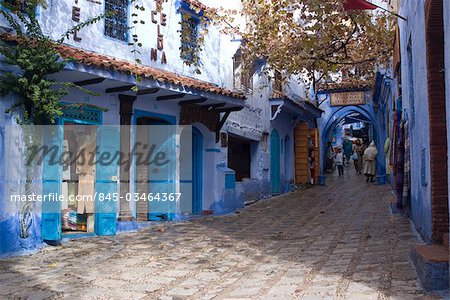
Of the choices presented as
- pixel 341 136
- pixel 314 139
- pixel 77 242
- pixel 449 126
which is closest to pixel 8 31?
pixel 77 242

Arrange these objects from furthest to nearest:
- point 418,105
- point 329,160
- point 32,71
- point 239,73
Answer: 1. point 329,160
2. point 239,73
3. point 32,71
4. point 418,105

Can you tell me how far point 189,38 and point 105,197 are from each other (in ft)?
15.4

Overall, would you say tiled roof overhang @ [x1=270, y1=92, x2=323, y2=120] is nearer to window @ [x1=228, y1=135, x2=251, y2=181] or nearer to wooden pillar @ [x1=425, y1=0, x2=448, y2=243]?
window @ [x1=228, y1=135, x2=251, y2=181]

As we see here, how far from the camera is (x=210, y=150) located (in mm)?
13117

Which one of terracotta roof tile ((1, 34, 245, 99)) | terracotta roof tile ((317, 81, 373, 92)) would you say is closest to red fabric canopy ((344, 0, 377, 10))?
terracotta roof tile ((1, 34, 245, 99))

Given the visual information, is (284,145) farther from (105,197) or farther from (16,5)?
(16,5)

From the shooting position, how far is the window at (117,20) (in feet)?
33.5

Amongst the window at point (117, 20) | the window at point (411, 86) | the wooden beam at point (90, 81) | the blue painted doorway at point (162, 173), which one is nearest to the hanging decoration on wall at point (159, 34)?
the window at point (117, 20)

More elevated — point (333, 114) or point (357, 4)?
point (333, 114)

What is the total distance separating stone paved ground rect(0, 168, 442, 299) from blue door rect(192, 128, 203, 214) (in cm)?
156

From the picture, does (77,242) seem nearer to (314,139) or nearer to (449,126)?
(449,126)

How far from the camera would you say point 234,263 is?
7086mm

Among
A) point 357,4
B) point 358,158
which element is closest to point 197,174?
point 357,4

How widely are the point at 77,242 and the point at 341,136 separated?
110 feet
